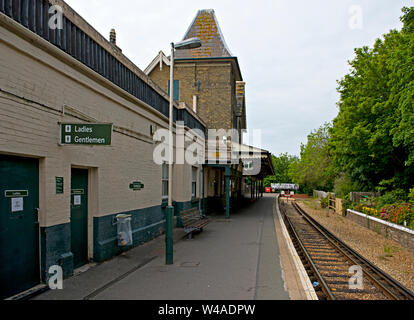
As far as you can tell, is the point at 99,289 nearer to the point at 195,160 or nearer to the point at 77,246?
A: the point at 77,246

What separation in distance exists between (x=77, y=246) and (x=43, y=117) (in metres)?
2.90

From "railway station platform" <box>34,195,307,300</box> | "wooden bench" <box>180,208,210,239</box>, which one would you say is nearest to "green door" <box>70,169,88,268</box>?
"railway station platform" <box>34,195,307,300</box>

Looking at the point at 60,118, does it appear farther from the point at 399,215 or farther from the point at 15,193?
the point at 399,215

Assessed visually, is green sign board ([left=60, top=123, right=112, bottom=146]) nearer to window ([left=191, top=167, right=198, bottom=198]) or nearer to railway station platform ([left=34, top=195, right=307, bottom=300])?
railway station platform ([left=34, top=195, right=307, bottom=300])

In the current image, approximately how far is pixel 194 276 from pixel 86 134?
11.4 feet

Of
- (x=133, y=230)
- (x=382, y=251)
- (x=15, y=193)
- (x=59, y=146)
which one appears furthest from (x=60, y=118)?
(x=382, y=251)

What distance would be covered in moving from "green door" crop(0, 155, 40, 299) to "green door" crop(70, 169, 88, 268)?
128cm

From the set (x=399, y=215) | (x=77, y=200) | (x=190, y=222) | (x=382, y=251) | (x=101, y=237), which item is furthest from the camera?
(x=399, y=215)

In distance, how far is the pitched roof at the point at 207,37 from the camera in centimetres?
2483

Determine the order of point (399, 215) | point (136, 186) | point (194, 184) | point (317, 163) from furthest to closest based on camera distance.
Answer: point (317, 163)
point (194, 184)
point (399, 215)
point (136, 186)

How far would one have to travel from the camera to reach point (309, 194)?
62625 millimetres

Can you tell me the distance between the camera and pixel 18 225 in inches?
209

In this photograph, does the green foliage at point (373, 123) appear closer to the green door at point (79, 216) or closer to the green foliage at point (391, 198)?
the green foliage at point (391, 198)

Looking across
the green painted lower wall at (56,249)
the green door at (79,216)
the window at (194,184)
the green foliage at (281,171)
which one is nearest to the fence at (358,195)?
the window at (194,184)
